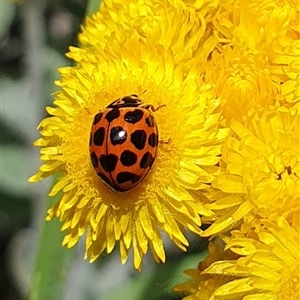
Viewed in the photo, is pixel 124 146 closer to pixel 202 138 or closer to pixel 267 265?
pixel 202 138

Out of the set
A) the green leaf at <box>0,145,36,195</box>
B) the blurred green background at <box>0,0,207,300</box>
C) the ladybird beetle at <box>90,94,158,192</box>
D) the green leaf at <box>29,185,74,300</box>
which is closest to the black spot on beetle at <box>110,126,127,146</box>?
the ladybird beetle at <box>90,94,158,192</box>

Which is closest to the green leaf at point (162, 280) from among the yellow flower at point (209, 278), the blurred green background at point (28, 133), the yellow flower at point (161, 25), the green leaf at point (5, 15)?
the yellow flower at point (209, 278)

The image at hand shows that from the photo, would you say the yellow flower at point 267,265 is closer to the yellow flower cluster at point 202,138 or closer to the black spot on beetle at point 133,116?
the yellow flower cluster at point 202,138

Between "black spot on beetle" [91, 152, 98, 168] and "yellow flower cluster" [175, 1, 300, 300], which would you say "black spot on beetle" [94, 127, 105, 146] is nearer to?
"black spot on beetle" [91, 152, 98, 168]

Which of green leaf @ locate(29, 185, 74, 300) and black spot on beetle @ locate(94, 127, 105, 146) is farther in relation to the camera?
green leaf @ locate(29, 185, 74, 300)

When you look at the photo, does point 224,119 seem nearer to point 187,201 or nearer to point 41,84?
point 187,201

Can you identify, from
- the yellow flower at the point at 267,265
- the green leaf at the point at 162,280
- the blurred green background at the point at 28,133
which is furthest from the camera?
the blurred green background at the point at 28,133

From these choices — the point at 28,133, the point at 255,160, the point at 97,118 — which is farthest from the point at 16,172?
the point at 255,160
